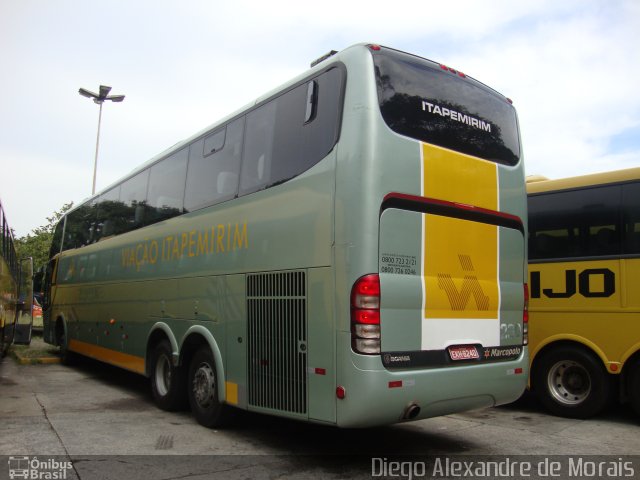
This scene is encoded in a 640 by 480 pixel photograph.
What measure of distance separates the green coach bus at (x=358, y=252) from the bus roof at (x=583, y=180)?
192 cm

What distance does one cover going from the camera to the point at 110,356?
388 inches

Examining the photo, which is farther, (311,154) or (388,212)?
(311,154)

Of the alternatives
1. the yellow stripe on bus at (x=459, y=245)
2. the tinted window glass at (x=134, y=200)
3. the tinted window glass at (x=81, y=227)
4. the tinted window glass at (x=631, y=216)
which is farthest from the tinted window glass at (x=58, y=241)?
the tinted window glass at (x=631, y=216)

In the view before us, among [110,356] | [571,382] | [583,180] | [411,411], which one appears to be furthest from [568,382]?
[110,356]

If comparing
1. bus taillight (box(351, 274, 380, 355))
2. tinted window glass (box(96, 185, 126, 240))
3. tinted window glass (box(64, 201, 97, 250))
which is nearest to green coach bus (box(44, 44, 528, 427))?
bus taillight (box(351, 274, 380, 355))

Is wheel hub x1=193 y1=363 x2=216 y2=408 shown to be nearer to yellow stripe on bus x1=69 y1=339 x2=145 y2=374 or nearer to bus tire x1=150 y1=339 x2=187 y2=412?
bus tire x1=150 y1=339 x2=187 y2=412

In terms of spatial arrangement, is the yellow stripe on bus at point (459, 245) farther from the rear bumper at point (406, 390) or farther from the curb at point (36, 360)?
the curb at point (36, 360)

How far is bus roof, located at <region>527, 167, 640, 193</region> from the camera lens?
7.27m

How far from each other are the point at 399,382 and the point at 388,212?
4.60 feet

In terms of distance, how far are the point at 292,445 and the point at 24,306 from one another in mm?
12930

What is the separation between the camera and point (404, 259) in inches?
190

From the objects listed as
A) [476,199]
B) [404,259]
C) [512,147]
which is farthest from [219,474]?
[512,147]

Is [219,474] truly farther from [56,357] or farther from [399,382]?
[56,357]

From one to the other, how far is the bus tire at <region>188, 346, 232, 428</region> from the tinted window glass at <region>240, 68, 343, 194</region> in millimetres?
2078
